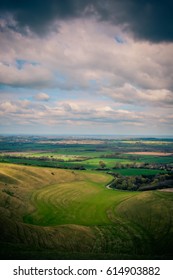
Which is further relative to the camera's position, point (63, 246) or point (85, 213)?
point (85, 213)

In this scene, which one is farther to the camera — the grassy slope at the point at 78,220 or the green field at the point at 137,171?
the green field at the point at 137,171

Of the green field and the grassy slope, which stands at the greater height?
the green field

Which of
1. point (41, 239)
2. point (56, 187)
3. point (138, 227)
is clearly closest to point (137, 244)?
point (138, 227)

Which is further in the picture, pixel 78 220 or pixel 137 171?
pixel 137 171

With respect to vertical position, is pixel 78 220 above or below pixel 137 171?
below

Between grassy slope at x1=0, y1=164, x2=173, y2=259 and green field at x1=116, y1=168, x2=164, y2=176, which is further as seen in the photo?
green field at x1=116, y1=168, x2=164, y2=176

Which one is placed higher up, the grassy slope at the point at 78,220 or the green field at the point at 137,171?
the green field at the point at 137,171

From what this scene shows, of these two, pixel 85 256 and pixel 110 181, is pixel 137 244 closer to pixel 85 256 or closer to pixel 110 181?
pixel 85 256
